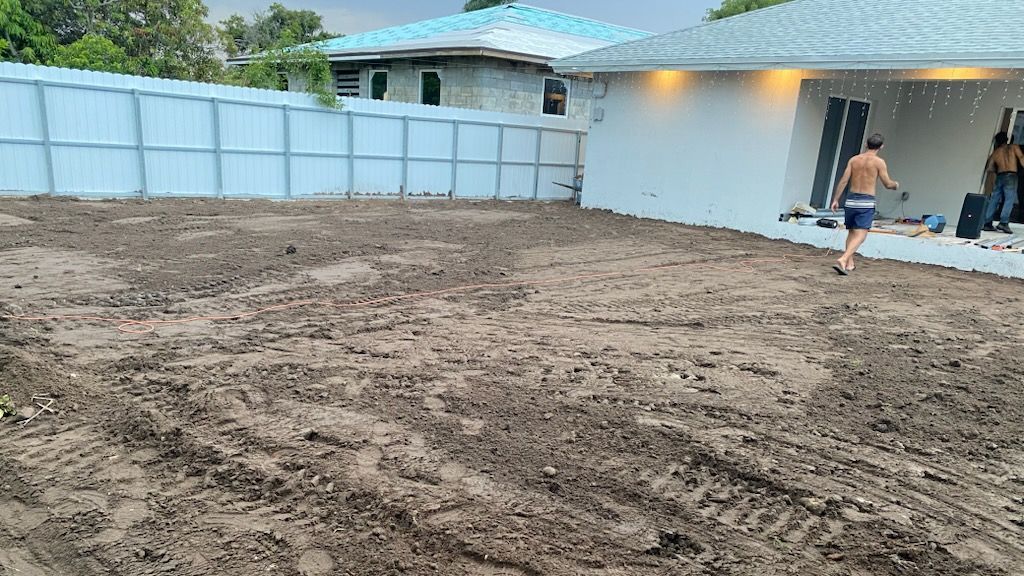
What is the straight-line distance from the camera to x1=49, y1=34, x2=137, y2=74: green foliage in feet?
46.4

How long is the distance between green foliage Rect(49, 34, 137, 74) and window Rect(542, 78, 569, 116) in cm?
1071

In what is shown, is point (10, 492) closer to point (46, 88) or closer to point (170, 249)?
point (170, 249)

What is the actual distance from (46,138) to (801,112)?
41.3ft

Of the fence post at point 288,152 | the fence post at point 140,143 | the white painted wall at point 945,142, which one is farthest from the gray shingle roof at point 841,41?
the fence post at point 140,143

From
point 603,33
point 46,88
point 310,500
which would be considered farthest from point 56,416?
point 603,33

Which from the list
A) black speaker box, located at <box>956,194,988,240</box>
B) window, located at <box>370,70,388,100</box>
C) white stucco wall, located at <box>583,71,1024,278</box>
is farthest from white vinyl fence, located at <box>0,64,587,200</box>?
black speaker box, located at <box>956,194,988,240</box>

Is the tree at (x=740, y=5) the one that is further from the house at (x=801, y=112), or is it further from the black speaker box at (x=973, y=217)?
the black speaker box at (x=973, y=217)

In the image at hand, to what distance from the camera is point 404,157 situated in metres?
14.1

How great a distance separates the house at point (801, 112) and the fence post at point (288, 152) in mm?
5780

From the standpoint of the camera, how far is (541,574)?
238cm

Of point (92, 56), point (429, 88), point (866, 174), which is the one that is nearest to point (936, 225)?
point (866, 174)

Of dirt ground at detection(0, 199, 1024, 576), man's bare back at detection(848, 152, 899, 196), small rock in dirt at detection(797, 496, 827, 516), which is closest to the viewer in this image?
dirt ground at detection(0, 199, 1024, 576)

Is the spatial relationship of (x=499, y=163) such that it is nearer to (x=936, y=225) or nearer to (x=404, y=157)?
(x=404, y=157)

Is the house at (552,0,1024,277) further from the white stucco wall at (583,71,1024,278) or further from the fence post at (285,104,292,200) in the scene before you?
the fence post at (285,104,292,200)
